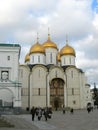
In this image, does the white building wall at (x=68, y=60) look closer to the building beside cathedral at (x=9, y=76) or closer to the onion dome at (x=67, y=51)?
the onion dome at (x=67, y=51)

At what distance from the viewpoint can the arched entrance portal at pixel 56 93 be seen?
62112 mm

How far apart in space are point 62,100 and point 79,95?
11.8 feet

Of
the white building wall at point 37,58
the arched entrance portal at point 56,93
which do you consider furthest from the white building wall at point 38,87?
the white building wall at point 37,58

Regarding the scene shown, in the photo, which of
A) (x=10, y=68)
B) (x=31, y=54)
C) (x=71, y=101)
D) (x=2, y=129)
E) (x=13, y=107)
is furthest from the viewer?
(x=31, y=54)

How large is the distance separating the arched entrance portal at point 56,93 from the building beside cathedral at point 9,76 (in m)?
13.7

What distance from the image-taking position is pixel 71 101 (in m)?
62.2

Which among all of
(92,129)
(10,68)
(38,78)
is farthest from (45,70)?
(92,129)

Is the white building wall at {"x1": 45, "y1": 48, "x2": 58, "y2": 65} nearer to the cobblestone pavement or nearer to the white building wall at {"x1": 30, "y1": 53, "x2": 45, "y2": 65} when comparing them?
the white building wall at {"x1": 30, "y1": 53, "x2": 45, "y2": 65}

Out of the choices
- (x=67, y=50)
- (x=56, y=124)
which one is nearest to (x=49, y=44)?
(x=67, y=50)

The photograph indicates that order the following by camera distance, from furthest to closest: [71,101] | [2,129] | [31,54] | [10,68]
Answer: [31,54] → [71,101] → [10,68] → [2,129]

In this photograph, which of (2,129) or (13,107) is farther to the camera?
(13,107)

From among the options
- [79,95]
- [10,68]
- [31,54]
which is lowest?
[79,95]

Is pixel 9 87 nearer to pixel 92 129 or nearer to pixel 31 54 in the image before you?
pixel 31 54

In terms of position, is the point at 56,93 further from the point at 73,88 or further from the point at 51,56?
the point at 51,56
